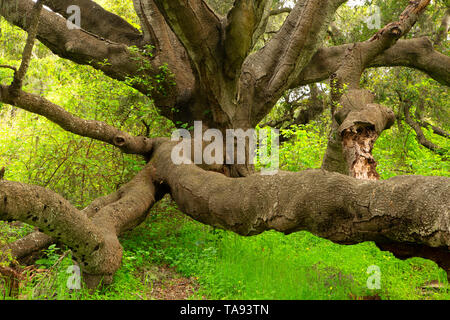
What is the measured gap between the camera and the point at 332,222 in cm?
286

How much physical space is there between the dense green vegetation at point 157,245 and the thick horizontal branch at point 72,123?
206 millimetres

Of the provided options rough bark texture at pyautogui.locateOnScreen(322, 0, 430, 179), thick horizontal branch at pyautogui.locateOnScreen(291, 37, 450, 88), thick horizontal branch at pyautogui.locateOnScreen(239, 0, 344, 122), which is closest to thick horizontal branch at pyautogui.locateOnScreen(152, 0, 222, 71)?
thick horizontal branch at pyautogui.locateOnScreen(239, 0, 344, 122)

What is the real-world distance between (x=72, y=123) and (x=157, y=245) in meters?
1.97

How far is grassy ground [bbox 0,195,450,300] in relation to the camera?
10.9 feet

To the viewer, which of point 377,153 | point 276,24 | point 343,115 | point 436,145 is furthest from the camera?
point 276,24

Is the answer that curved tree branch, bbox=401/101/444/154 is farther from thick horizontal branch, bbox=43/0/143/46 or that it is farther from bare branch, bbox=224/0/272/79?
thick horizontal branch, bbox=43/0/143/46

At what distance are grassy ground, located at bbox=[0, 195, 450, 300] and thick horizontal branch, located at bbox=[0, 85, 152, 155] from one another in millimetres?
1311

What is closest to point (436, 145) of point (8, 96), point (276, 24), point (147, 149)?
point (276, 24)

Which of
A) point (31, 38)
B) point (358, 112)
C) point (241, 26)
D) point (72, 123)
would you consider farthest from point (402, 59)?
point (31, 38)

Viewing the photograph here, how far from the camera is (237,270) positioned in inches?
155

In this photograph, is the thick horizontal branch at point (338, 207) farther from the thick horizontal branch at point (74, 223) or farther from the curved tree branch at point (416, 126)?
the curved tree branch at point (416, 126)

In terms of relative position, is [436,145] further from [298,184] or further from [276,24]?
[298,184]

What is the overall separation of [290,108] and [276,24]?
13.2 feet

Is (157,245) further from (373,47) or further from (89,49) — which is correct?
(373,47)
